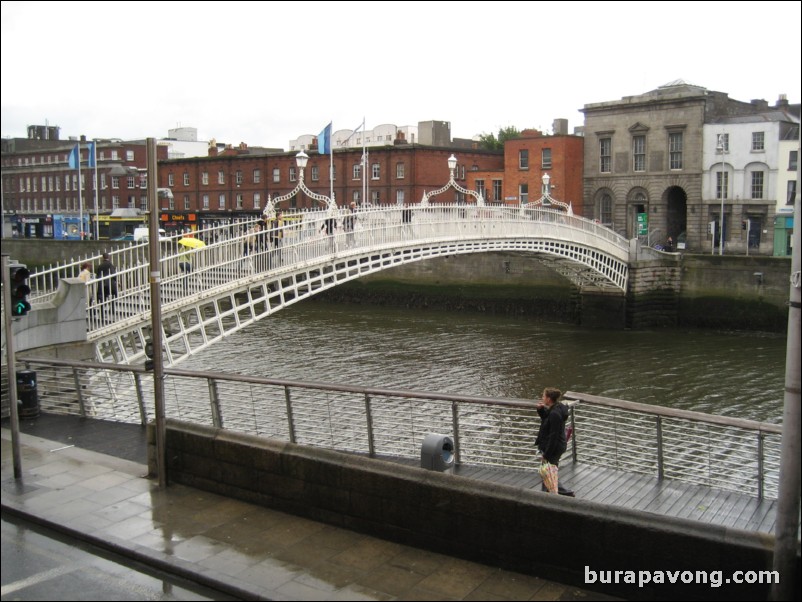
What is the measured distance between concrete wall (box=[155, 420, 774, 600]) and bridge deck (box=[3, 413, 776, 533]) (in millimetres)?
1759

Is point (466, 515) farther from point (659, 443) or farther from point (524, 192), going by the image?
point (524, 192)

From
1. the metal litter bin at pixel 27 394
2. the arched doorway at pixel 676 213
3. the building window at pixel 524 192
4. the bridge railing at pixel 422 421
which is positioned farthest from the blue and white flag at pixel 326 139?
the arched doorway at pixel 676 213

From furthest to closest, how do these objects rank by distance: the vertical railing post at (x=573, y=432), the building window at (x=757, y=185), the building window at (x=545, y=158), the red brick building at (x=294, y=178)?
the red brick building at (x=294, y=178) → the building window at (x=545, y=158) → the building window at (x=757, y=185) → the vertical railing post at (x=573, y=432)

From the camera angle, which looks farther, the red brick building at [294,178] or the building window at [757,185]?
the red brick building at [294,178]

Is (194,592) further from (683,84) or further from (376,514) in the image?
(683,84)

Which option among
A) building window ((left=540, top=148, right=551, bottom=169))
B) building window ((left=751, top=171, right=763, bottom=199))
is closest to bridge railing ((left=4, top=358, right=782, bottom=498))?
building window ((left=751, top=171, right=763, bottom=199))

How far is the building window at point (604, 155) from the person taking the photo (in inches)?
1973

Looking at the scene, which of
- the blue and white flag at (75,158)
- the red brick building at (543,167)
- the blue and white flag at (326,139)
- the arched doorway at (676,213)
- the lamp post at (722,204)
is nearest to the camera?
the blue and white flag at (326,139)

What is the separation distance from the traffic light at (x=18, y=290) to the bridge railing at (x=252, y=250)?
244 centimetres

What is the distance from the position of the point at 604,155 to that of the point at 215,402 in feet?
142

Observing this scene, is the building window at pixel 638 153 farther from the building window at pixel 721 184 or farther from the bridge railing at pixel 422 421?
the bridge railing at pixel 422 421

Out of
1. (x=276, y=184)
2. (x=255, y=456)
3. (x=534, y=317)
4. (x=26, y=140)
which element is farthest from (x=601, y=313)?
(x=26, y=140)

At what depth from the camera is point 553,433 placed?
8.90 metres

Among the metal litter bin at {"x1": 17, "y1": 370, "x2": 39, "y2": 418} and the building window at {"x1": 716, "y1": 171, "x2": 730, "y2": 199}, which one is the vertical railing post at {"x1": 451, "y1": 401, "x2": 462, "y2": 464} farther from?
the building window at {"x1": 716, "y1": 171, "x2": 730, "y2": 199}
